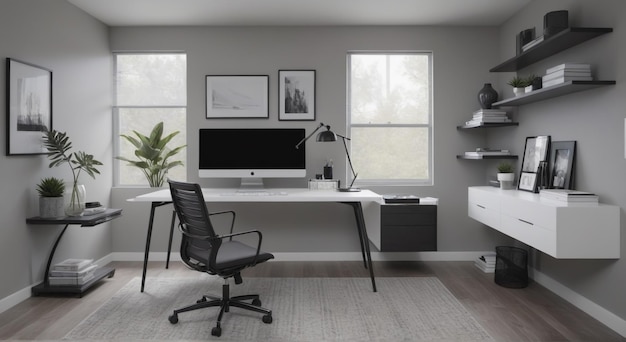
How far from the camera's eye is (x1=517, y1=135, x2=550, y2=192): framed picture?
3508mm

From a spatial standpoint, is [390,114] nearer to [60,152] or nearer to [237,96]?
[237,96]

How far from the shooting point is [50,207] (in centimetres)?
337

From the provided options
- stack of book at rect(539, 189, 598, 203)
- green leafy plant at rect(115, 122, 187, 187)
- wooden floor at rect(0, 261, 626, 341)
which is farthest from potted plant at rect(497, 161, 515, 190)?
green leafy plant at rect(115, 122, 187, 187)

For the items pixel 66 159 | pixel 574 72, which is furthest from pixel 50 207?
pixel 574 72

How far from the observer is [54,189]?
341 cm

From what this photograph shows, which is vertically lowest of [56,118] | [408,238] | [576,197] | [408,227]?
[408,238]

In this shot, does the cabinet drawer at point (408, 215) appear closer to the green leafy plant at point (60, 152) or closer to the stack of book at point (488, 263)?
the stack of book at point (488, 263)

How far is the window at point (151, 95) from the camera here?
459cm

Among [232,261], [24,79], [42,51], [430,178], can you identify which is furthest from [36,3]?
[430,178]

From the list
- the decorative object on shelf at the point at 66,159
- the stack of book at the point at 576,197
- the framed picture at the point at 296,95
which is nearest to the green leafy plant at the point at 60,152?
the decorative object on shelf at the point at 66,159

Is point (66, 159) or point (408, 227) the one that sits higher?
point (66, 159)

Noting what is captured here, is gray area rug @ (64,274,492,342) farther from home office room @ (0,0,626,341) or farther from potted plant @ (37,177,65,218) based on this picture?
potted plant @ (37,177,65,218)

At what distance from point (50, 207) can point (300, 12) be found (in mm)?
2712

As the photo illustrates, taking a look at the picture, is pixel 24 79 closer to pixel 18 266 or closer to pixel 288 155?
pixel 18 266
